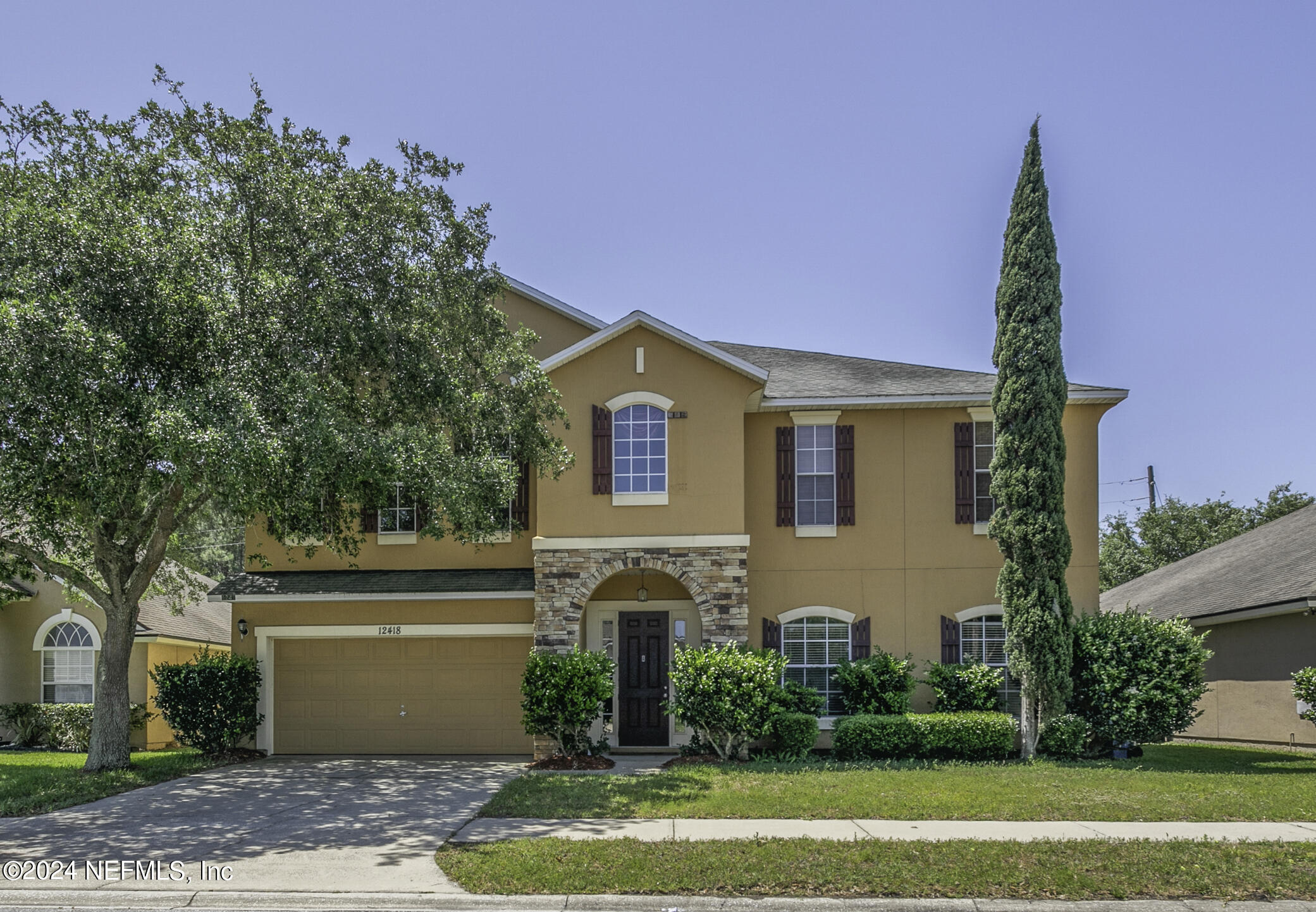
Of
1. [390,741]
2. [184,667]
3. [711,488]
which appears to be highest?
[711,488]

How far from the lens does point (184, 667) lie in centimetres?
1677

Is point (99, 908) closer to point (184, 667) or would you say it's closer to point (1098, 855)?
point (1098, 855)

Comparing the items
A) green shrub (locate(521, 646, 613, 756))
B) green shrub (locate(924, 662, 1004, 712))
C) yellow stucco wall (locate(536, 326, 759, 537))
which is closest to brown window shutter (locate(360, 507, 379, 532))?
yellow stucco wall (locate(536, 326, 759, 537))

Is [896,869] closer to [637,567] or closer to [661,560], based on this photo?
[661,560]

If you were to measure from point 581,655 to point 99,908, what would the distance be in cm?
815

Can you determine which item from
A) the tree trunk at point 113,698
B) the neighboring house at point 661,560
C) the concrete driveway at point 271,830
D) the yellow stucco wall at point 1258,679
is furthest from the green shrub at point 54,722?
the yellow stucco wall at point 1258,679

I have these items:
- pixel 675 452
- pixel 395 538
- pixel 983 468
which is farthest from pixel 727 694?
pixel 395 538

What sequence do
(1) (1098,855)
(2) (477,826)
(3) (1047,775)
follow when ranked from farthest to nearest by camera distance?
1. (3) (1047,775)
2. (2) (477,826)
3. (1) (1098,855)

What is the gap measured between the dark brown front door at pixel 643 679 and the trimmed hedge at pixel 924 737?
10.8 feet

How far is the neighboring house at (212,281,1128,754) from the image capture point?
53.4 feet

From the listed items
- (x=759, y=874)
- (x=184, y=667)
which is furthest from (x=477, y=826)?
(x=184, y=667)

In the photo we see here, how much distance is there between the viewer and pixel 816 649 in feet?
55.9

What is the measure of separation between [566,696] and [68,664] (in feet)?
40.2

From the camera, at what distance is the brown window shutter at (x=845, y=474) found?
56.5ft
